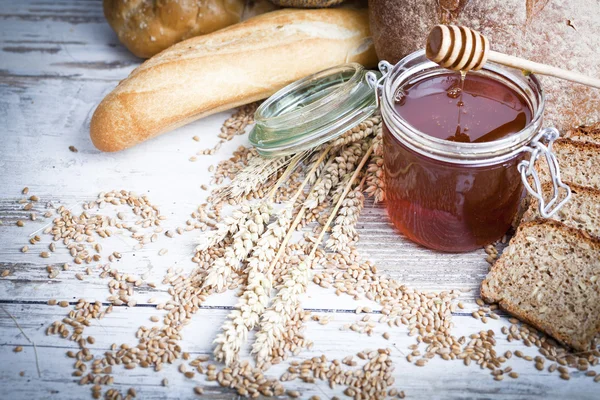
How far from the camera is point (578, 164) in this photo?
192 centimetres

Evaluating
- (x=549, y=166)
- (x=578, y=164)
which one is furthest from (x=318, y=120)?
(x=578, y=164)

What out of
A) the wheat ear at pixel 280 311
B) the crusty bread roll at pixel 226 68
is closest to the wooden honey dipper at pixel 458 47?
the wheat ear at pixel 280 311

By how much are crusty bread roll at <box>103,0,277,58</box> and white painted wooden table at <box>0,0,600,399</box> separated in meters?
0.21

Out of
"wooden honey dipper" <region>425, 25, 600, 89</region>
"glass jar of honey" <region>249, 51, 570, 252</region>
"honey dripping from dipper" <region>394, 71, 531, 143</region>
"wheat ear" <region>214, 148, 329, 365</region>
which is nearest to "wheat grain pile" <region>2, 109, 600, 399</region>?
"wheat ear" <region>214, 148, 329, 365</region>

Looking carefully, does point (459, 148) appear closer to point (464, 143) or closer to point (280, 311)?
point (464, 143)

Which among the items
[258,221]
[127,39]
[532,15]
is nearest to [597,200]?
[532,15]

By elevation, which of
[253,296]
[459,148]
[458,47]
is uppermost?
[458,47]

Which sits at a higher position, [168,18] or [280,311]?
[168,18]

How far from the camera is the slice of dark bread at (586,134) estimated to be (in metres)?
2.00

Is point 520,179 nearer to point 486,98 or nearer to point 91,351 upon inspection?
point 486,98

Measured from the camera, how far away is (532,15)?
6.11 feet

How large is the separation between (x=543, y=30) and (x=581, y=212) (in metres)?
0.57

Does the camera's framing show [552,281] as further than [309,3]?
No

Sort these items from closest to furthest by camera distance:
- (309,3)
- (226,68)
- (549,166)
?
(549,166) < (226,68) < (309,3)
